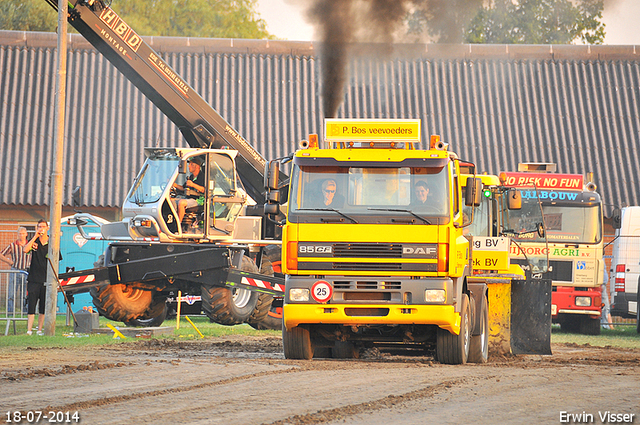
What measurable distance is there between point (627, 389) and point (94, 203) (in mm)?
20964

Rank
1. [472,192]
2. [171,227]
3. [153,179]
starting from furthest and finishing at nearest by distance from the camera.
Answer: [153,179], [171,227], [472,192]

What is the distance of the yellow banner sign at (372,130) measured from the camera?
1274 centimetres

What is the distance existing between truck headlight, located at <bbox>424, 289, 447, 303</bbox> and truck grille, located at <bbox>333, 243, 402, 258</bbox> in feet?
1.92

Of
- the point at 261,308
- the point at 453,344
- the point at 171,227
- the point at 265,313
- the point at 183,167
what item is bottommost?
the point at 453,344

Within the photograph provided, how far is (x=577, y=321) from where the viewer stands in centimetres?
2239

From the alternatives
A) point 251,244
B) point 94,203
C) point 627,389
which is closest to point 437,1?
point 251,244

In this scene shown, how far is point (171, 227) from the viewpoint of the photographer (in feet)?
56.5

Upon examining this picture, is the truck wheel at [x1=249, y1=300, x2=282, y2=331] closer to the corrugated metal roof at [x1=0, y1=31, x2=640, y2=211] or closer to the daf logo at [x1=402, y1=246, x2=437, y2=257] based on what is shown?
the daf logo at [x1=402, y1=246, x2=437, y2=257]

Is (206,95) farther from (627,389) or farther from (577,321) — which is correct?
(627,389)

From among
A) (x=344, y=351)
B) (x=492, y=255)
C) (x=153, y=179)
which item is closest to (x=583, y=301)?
(x=492, y=255)

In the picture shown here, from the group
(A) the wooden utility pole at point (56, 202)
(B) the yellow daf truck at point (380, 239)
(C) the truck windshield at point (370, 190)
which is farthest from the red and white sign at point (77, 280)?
(C) the truck windshield at point (370, 190)

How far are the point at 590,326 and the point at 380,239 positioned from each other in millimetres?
11564

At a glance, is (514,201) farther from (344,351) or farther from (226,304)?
(226,304)

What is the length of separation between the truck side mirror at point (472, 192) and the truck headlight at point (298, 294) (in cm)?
241
